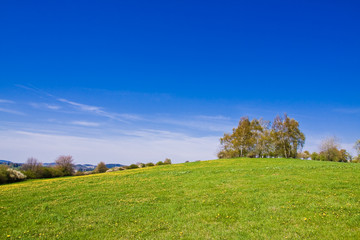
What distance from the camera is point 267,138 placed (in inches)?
2448

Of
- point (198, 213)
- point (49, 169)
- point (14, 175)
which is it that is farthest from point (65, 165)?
point (198, 213)

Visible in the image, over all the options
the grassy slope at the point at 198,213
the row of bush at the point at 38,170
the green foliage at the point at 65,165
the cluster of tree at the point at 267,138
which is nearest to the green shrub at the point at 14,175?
the row of bush at the point at 38,170

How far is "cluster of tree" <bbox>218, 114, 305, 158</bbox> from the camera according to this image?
61.9 metres

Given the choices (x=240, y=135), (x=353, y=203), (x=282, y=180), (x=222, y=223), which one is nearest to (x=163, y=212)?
(x=222, y=223)

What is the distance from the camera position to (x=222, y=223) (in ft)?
33.8

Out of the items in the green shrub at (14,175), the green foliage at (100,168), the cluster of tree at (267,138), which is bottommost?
the green foliage at (100,168)

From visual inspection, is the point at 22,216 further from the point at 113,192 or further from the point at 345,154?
the point at 345,154

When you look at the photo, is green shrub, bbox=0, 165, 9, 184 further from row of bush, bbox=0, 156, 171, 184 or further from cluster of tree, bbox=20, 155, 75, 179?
cluster of tree, bbox=20, 155, 75, 179

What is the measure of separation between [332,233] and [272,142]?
5893cm

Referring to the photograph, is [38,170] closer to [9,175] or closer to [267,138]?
[9,175]

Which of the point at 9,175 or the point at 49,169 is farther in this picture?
the point at 49,169

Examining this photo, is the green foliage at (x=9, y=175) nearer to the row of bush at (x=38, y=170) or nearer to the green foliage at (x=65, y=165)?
the row of bush at (x=38, y=170)

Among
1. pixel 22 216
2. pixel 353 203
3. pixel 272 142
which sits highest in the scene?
pixel 272 142

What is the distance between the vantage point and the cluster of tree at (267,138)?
61938mm
